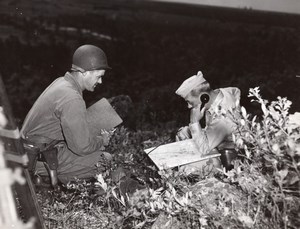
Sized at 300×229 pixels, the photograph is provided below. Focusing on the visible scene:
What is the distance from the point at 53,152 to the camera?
4598 millimetres

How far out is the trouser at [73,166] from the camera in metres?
4.72

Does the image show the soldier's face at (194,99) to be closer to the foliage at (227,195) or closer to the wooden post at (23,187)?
the foliage at (227,195)

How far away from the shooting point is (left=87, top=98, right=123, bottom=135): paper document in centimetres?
493

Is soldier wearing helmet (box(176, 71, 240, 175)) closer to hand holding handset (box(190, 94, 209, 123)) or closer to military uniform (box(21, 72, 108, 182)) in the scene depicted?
hand holding handset (box(190, 94, 209, 123))

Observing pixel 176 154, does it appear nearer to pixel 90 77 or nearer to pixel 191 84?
pixel 191 84

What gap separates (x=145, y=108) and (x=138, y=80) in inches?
135

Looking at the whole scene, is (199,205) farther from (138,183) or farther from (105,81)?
Answer: (105,81)

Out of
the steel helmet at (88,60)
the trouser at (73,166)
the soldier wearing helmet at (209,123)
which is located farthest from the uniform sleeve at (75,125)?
the soldier wearing helmet at (209,123)

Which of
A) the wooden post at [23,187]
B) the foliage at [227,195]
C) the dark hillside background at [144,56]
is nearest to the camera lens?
the wooden post at [23,187]

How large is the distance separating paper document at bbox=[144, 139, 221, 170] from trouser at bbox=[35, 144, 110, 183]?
63 centimetres

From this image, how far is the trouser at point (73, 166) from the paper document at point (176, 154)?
63cm

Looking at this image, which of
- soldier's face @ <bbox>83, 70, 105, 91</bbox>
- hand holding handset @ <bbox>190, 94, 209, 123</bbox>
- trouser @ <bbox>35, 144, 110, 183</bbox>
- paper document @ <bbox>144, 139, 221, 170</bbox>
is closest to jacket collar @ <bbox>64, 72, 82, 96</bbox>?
soldier's face @ <bbox>83, 70, 105, 91</bbox>

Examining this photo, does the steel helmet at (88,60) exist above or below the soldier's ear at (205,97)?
above

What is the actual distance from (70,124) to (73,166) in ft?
2.09
